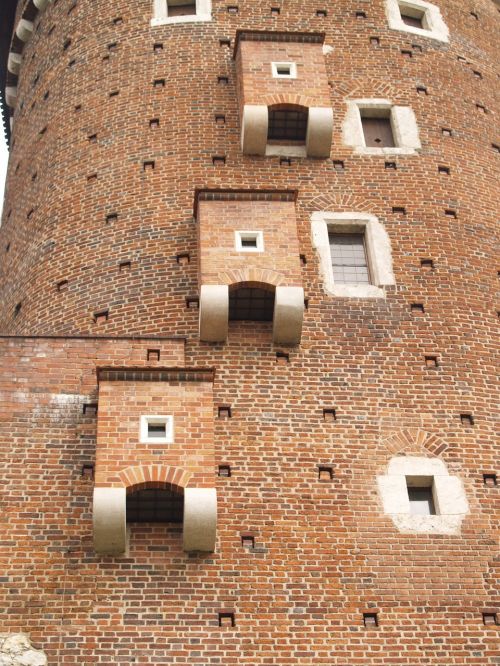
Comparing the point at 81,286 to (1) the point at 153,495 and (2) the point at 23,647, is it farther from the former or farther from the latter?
(2) the point at 23,647

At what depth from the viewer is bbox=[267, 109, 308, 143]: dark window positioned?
2200 centimetres

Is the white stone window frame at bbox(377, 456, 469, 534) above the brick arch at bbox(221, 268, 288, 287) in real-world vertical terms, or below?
below

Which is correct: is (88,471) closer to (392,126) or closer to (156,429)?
(156,429)

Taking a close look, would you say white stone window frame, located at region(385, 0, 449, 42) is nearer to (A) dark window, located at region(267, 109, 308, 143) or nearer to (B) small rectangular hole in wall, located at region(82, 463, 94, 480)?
(A) dark window, located at region(267, 109, 308, 143)

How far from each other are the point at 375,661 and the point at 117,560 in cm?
367

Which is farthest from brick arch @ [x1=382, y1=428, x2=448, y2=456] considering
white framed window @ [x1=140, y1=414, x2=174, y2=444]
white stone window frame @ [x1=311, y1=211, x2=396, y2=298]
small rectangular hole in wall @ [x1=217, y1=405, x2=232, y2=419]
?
white framed window @ [x1=140, y1=414, x2=174, y2=444]

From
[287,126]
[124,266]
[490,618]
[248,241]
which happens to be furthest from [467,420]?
[287,126]

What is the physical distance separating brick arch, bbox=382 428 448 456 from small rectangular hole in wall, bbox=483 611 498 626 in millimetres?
2628

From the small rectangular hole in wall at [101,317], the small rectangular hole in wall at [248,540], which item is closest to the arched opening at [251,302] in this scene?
the small rectangular hole in wall at [101,317]

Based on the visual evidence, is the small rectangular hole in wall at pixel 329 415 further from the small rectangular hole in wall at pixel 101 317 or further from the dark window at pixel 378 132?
the dark window at pixel 378 132

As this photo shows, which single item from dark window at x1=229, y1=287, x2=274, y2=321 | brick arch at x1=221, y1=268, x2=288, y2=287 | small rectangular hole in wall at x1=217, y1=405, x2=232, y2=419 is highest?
brick arch at x1=221, y1=268, x2=288, y2=287

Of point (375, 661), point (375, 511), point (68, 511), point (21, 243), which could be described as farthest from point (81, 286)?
point (375, 661)

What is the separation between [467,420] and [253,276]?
3952 mm

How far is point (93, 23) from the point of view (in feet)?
83.3
